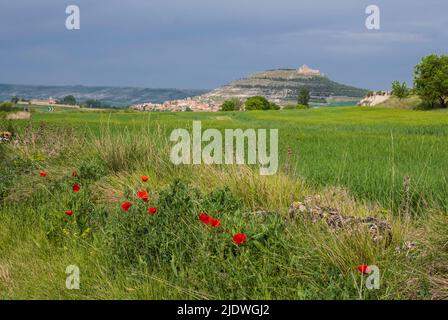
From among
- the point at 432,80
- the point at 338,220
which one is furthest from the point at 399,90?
the point at 338,220

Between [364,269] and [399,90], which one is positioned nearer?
[364,269]

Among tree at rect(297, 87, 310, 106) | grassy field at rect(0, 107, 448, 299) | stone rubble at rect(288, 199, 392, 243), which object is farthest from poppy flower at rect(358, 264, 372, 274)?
tree at rect(297, 87, 310, 106)

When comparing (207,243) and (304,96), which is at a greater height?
(304,96)

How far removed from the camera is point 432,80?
62906mm

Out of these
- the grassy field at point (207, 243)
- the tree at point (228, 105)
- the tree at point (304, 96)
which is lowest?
the grassy field at point (207, 243)

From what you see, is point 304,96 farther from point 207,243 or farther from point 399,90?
point 207,243

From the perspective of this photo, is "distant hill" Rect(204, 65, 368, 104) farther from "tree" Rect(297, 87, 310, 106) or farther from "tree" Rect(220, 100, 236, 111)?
"tree" Rect(220, 100, 236, 111)

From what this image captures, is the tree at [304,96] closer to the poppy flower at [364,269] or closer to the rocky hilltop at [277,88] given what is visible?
the rocky hilltop at [277,88]

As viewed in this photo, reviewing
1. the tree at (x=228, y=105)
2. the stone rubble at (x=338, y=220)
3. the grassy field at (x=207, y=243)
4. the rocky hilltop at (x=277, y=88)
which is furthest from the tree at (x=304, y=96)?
the stone rubble at (x=338, y=220)

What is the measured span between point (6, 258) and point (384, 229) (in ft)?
13.0

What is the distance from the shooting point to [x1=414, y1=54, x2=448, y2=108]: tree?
203 feet

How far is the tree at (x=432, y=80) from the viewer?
61834 mm
